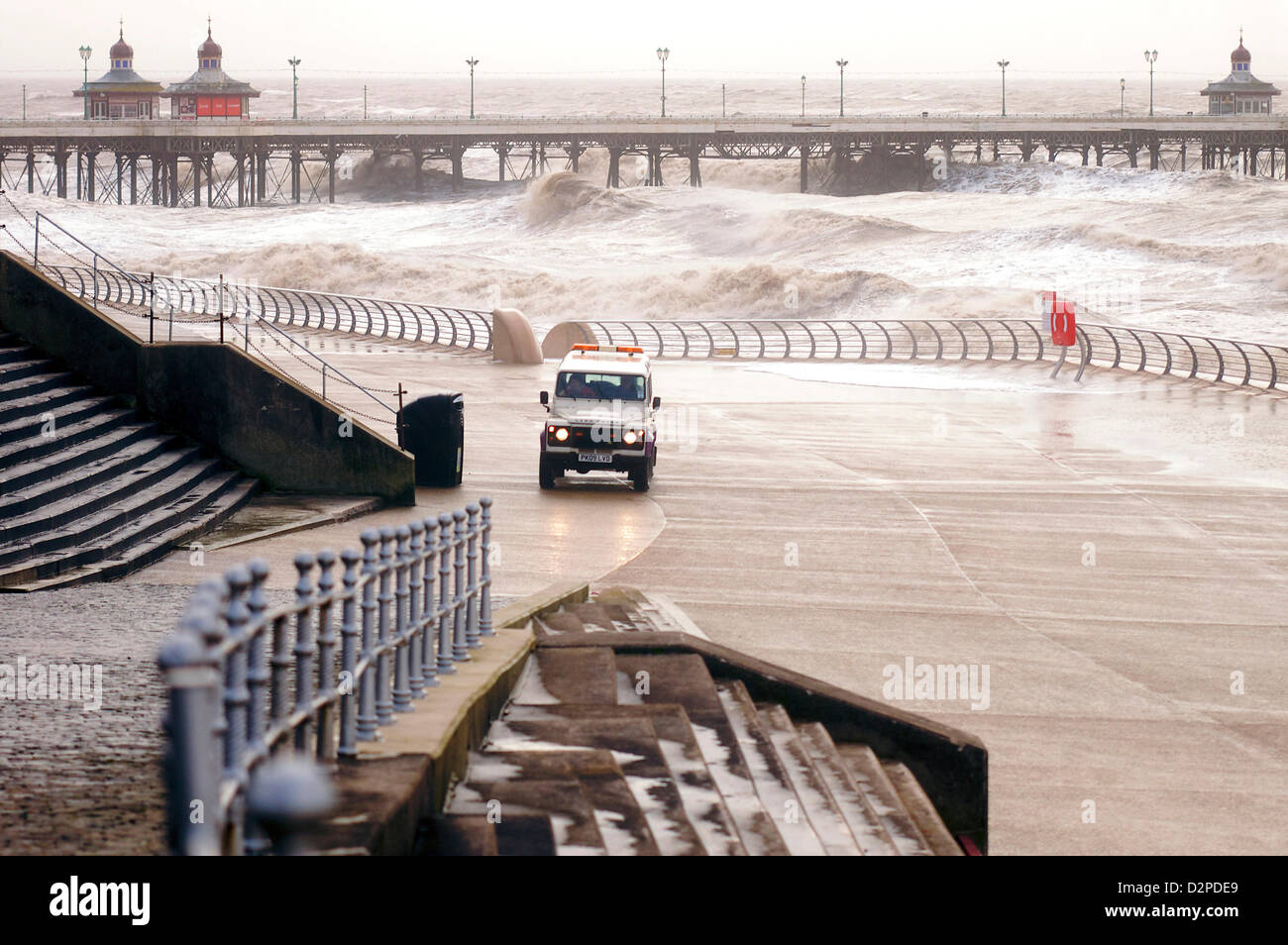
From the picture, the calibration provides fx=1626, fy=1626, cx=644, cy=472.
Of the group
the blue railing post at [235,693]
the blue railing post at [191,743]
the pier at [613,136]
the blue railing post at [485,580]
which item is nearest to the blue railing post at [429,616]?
the blue railing post at [485,580]

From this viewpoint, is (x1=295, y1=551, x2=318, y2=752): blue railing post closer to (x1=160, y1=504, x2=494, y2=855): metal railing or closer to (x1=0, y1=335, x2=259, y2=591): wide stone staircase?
(x1=160, y1=504, x2=494, y2=855): metal railing

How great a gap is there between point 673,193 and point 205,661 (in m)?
115

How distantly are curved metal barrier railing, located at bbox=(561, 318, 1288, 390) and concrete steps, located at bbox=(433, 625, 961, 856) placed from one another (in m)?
30.1

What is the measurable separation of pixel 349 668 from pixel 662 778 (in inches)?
62.2

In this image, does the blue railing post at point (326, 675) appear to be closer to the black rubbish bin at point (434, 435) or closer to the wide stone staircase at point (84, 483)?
the wide stone staircase at point (84, 483)

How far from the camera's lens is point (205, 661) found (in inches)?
157

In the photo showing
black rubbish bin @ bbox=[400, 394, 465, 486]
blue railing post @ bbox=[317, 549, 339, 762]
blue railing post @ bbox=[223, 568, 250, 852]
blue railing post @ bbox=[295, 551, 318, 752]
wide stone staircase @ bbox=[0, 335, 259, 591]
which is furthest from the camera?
black rubbish bin @ bbox=[400, 394, 465, 486]

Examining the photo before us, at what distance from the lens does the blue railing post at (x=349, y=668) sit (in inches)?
229

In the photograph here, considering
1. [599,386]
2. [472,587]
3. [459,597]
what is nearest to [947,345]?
[599,386]

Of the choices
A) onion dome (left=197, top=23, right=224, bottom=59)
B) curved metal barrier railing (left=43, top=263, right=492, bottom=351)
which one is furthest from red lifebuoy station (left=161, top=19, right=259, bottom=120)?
curved metal barrier railing (left=43, top=263, right=492, bottom=351)

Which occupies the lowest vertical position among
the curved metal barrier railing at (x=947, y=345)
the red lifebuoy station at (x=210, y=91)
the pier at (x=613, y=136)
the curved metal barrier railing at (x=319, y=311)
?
the curved metal barrier railing at (x=947, y=345)

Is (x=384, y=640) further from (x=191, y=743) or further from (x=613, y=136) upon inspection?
(x=613, y=136)

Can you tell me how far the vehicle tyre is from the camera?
66.7 ft
